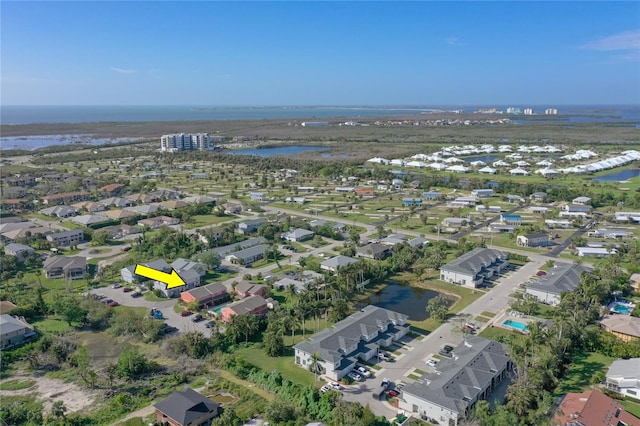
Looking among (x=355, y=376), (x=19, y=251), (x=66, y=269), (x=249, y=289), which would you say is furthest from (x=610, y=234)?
(x=19, y=251)

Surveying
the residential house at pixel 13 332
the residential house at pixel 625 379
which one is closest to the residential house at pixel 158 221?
the residential house at pixel 13 332

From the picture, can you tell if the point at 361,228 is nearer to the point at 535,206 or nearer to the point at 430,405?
the point at 535,206

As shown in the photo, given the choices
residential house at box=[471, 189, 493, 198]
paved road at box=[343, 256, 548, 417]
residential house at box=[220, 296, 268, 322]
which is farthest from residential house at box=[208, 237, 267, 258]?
residential house at box=[471, 189, 493, 198]

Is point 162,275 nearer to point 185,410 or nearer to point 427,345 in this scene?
point 185,410

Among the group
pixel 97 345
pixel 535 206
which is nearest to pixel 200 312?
pixel 97 345

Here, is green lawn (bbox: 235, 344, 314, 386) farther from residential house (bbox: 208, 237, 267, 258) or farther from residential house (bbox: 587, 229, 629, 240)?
residential house (bbox: 587, 229, 629, 240)
